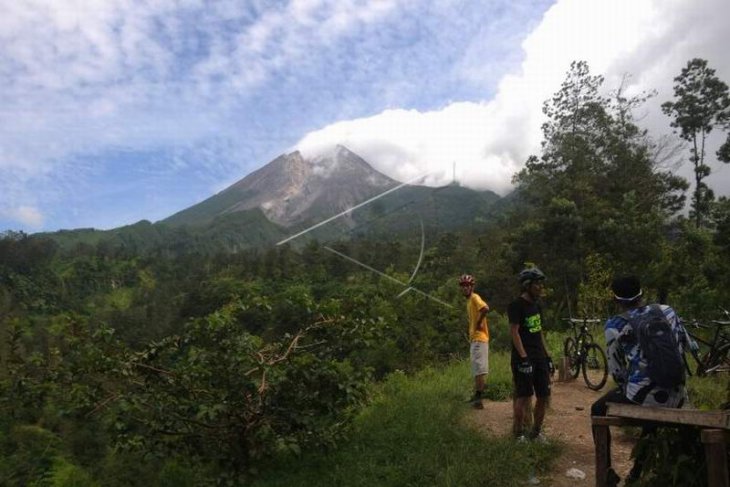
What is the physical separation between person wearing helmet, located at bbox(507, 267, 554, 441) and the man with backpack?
4.53 feet

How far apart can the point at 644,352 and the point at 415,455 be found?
2456 mm

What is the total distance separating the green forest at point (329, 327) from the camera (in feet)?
17.5

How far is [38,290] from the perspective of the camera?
8606 centimetres

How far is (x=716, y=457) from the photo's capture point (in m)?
2.73

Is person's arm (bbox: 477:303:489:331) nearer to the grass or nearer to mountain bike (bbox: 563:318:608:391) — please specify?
the grass

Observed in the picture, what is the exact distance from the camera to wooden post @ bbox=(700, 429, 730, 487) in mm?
2703

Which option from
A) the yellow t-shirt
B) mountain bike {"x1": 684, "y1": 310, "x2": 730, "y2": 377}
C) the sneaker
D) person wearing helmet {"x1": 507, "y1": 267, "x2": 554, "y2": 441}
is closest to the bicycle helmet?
the yellow t-shirt

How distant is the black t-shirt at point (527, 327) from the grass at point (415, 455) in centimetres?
83

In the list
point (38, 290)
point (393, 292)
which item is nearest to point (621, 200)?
point (393, 292)

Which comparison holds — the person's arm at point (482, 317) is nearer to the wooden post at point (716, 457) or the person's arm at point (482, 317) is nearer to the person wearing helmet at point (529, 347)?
the person wearing helmet at point (529, 347)

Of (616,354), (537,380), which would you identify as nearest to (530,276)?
(537,380)

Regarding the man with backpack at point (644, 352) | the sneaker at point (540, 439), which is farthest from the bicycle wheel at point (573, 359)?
the man with backpack at point (644, 352)

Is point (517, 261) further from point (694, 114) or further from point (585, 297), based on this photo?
point (694, 114)

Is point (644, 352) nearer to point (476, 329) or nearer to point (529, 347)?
point (529, 347)
